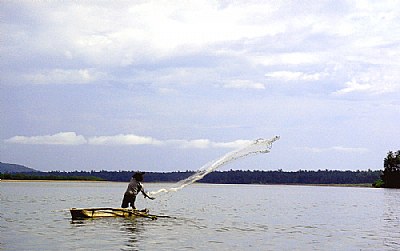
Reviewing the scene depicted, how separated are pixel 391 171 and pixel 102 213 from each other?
5148 inches

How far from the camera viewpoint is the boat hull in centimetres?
3534

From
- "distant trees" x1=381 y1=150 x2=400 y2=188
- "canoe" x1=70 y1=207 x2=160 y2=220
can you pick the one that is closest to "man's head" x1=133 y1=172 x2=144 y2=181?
"canoe" x1=70 y1=207 x2=160 y2=220

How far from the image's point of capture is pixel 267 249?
26.6 meters

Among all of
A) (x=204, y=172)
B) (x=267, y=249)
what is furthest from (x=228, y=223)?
(x=267, y=249)

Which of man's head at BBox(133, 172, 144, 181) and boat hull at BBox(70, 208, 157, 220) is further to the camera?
man's head at BBox(133, 172, 144, 181)

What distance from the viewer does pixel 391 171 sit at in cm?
15488

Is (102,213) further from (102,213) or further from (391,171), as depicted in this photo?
(391,171)

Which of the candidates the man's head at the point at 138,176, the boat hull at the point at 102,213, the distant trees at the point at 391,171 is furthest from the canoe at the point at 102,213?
the distant trees at the point at 391,171

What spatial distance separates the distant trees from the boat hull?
123360mm

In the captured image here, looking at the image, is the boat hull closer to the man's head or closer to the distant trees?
the man's head

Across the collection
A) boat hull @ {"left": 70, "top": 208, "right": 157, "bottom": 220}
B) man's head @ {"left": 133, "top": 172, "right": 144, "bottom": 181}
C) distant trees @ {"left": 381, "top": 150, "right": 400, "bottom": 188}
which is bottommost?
boat hull @ {"left": 70, "top": 208, "right": 157, "bottom": 220}

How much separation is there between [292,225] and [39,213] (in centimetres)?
1771

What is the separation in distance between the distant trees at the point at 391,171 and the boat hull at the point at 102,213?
123m

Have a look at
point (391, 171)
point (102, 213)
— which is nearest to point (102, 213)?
point (102, 213)
